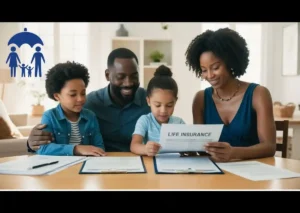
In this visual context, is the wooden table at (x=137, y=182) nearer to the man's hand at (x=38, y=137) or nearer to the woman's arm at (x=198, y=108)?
the man's hand at (x=38, y=137)

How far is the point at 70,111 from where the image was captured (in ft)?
4.57

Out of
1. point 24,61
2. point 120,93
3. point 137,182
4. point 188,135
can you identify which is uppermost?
point 24,61

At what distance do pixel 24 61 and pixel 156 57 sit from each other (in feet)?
2.20

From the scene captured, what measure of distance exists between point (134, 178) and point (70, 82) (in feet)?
2.00

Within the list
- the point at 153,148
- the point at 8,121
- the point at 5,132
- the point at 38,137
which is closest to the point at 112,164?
the point at 153,148

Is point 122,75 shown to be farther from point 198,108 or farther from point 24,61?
point 24,61

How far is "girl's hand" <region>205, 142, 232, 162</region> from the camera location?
1079 mm

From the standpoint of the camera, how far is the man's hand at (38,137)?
50.1 inches

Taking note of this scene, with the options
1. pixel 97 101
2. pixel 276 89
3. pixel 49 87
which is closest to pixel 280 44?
pixel 276 89

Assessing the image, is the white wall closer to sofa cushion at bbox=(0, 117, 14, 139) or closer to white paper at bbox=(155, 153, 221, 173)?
white paper at bbox=(155, 153, 221, 173)

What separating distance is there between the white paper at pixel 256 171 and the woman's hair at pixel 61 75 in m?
0.68

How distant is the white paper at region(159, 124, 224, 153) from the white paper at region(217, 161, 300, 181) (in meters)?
0.10

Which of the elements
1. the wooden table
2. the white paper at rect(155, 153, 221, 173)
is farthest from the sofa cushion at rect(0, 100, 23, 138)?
the white paper at rect(155, 153, 221, 173)
